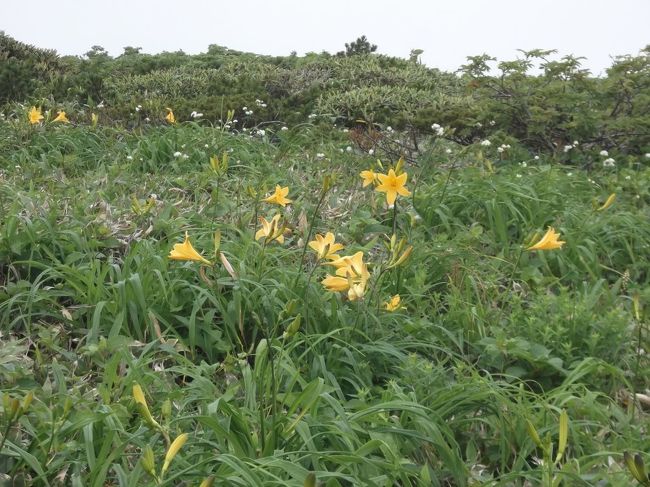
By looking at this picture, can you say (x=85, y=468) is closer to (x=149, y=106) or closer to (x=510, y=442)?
(x=510, y=442)

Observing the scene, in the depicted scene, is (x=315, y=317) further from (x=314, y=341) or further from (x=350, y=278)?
(x=350, y=278)

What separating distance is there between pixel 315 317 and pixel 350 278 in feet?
2.29

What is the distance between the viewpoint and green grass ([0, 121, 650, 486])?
224cm

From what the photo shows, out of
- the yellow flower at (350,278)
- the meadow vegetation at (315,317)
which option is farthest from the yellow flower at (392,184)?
the yellow flower at (350,278)

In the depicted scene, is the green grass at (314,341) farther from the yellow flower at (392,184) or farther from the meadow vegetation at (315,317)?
the yellow flower at (392,184)

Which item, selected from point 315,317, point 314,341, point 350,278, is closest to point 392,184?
point 315,317

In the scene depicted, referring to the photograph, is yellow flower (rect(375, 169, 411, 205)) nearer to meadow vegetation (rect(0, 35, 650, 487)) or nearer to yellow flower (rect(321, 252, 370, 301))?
meadow vegetation (rect(0, 35, 650, 487))

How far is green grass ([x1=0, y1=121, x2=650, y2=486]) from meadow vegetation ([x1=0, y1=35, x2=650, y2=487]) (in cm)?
1

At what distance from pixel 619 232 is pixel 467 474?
8.87 ft

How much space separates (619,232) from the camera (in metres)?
4.61

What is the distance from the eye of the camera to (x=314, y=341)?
2945 mm

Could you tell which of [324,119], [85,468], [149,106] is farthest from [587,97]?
[85,468]

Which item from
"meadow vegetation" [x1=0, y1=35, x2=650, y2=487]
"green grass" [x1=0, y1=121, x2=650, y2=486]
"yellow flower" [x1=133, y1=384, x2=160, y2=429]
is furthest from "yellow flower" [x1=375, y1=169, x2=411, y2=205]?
"yellow flower" [x1=133, y1=384, x2=160, y2=429]

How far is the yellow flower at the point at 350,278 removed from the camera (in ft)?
7.97
